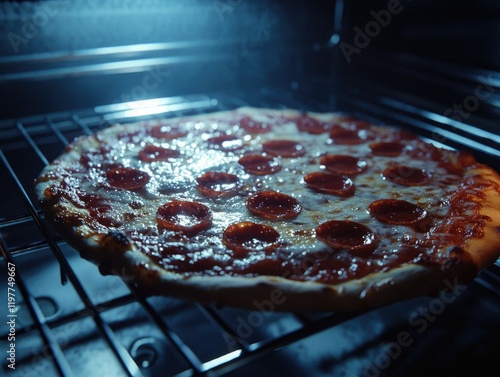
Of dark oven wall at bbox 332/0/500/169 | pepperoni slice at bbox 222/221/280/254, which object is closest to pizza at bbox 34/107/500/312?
pepperoni slice at bbox 222/221/280/254

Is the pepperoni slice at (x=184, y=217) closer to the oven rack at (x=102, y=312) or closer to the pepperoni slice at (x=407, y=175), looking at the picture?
the oven rack at (x=102, y=312)

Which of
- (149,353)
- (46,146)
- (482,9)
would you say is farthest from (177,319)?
(482,9)

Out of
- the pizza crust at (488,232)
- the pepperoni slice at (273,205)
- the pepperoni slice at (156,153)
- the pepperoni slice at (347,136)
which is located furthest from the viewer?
the pepperoni slice at (347,136)

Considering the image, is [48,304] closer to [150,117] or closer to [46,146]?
[46,146]

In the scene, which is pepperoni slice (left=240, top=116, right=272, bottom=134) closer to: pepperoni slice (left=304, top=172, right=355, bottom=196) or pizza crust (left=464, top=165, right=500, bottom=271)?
pepperoni slice (left=304, top=172, right=355, bottom=196)

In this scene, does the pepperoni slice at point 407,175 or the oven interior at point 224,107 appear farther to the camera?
the pepperoni slice at point 407,175

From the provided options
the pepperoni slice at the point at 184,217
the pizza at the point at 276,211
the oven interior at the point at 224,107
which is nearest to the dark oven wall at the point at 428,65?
the oven interior at the point at 224,107

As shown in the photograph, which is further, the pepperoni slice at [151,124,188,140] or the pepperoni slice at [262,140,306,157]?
the pepperoni slice at [151,124,188,140]
